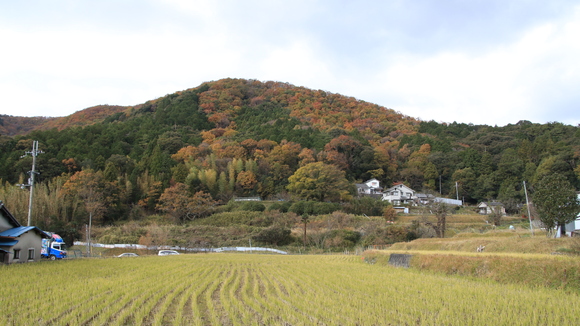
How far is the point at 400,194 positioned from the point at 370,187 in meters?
4.33

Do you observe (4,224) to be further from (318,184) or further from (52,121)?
(52,121)

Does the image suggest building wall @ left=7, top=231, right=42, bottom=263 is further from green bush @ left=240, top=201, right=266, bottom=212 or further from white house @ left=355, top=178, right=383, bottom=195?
white house @ left=355, top=178, right=383, bottom=195

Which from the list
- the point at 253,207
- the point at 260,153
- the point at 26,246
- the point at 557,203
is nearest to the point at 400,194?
the point at 260,153

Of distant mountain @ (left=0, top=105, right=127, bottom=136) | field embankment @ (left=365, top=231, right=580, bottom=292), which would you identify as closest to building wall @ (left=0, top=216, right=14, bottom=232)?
field embankment @ (left=365, top=231, right=580, bottom=292)

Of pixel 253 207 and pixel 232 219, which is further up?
pixel 253 207

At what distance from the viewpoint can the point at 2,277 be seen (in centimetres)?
993

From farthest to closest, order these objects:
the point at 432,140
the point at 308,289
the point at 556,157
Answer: the point at 432,140, the point at 556,157, the point at 308,289

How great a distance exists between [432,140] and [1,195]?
58985 mm

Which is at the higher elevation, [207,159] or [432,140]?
[432,140]

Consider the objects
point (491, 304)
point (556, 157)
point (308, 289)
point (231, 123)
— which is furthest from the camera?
point (231, 123)

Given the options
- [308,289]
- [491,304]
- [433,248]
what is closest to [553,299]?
[491,304]

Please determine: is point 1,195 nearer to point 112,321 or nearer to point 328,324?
point 112,321

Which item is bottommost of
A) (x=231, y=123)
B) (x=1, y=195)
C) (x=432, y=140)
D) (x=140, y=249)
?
(x=140, y=249)

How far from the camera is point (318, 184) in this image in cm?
4225
